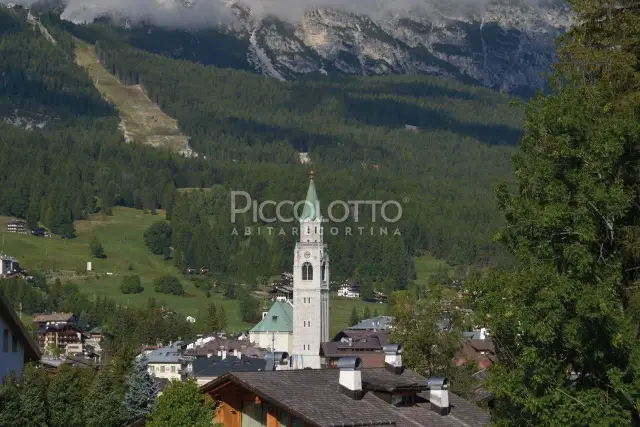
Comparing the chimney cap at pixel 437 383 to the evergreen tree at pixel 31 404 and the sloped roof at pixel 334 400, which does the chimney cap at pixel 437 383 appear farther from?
the evergreen tree at pixel 31 404

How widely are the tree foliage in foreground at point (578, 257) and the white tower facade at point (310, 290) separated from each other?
475ft

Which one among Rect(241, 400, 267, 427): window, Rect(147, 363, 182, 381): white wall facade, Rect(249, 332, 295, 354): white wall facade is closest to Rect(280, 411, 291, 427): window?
Rect(241, 400, 267, 427): window

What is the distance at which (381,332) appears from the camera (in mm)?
166625

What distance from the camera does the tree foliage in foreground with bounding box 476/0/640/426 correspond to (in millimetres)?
31094

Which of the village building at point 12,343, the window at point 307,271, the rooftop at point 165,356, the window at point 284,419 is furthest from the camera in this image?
the window at point 307,271

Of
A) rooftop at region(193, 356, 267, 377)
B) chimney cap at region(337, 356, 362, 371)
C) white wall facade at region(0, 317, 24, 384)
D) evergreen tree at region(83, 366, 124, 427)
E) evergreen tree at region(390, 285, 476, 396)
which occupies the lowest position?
rooftop at region(193, 356, 267, 377)

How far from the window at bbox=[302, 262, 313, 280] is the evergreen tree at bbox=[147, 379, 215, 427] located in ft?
Answer: 509

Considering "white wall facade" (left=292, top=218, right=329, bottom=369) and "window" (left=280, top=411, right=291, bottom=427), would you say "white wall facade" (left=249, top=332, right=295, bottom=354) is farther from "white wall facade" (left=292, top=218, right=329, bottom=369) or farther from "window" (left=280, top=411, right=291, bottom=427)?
"window" (left=280, top=411, right=291, bottom=427)

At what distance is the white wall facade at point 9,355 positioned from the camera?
42625 mm

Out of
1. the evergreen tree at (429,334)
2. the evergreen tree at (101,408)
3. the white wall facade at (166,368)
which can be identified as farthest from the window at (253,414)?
the white wall facade at (166,368)

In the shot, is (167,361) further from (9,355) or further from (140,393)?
(9,355)

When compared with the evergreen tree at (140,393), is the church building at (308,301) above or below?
below

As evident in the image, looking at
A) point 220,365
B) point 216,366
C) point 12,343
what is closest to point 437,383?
point 12,343

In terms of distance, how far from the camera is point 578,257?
31375 millimetres
